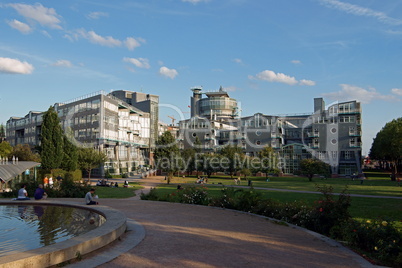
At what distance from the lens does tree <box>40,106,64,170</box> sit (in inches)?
1825

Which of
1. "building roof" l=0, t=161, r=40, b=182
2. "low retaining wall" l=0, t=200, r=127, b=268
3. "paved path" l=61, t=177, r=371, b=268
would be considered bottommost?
"paved path" l=61, t=177, r=371, b=268

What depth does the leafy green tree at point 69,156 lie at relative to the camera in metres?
53.0

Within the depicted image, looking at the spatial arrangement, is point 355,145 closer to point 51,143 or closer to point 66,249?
point 51,143

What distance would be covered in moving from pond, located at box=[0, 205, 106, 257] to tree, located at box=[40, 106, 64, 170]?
2883 centimetres

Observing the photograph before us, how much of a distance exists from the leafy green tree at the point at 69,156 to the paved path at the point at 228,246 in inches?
1606

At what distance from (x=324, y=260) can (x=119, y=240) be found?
6.15 meters

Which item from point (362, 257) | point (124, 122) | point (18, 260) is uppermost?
point (124, 122)

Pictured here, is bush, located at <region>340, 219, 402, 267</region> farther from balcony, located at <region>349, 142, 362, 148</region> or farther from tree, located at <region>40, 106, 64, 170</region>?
balcony, located at <region>349, 142, 362, 148</region>

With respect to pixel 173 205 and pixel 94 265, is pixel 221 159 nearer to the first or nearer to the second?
pixel 173 205

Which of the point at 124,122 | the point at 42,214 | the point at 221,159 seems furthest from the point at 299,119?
the point at 42,214

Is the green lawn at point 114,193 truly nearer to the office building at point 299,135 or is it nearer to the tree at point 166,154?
the tree at point 166,154

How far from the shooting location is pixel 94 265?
328 inches

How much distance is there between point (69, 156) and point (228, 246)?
158ft

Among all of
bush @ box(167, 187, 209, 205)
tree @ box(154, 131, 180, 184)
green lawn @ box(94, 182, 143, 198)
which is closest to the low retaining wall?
bush @ box(167, 187, 209, 205)
